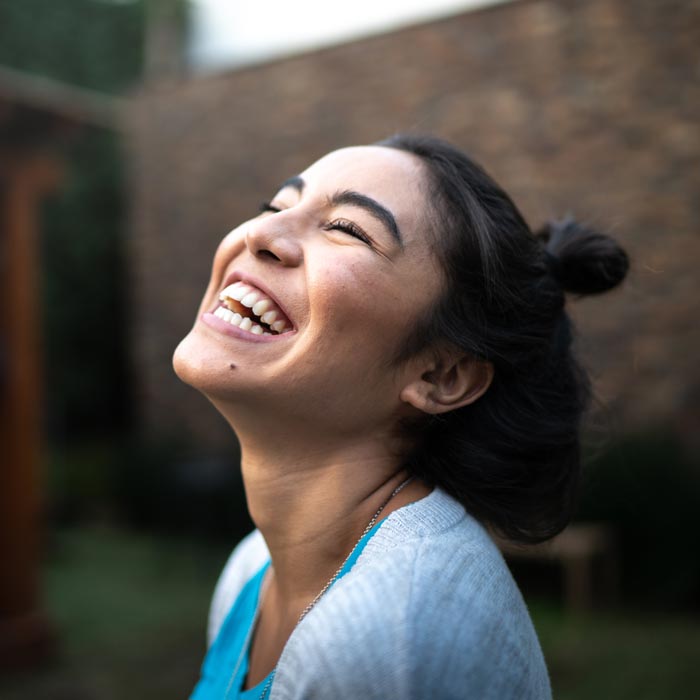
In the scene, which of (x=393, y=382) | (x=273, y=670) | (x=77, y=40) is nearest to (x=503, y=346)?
(x=393, y=382)

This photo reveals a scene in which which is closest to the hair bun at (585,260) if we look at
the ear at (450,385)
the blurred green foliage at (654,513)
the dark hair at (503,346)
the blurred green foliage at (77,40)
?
the dark hair at (503,346)

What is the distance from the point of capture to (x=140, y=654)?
14.0 ft

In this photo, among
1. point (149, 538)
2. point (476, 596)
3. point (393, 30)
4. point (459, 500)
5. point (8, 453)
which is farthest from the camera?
point (149, 538)

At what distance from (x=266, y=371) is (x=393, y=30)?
16.6 ft

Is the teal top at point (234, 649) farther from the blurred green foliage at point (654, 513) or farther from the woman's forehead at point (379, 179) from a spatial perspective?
the blurred green foliage at point (654, 513)

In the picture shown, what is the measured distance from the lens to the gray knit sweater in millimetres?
1006

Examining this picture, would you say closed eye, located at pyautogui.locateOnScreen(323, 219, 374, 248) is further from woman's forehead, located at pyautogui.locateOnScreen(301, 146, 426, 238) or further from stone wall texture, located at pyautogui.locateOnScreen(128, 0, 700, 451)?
stone wall texture, located at pyautogui.locateOnScreen(128, 0, 700, 451)

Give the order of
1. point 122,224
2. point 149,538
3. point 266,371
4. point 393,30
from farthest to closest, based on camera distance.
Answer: point 122,224, point 149,538, point 393,30, point 266,371

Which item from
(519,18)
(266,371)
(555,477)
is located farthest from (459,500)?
(519,18)

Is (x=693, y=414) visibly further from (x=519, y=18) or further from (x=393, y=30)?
(x=393, y=30)

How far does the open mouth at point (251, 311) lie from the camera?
1353mm

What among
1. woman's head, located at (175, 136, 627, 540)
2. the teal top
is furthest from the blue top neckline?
woman's head, located at (175, 136, 627, 540)

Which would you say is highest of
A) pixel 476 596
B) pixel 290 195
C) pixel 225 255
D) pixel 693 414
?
pixel 290 195

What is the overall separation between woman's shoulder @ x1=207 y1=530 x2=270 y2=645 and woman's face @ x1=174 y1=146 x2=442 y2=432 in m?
0.47
